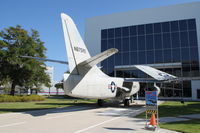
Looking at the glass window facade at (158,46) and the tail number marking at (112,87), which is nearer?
the tail number marking at (112,87)

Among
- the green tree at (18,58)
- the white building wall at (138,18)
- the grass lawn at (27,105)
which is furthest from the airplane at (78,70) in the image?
the white building wall at (138,18)

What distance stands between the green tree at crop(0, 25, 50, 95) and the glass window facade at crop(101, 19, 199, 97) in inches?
627

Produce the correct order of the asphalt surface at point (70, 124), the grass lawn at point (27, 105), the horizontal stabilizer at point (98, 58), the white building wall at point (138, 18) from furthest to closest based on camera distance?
the white building wall at point (138, 18), the grass lawn at point (27, 105), the horizontal stabilizer at point (98, 58), the asphalt surface at point (70, 124)

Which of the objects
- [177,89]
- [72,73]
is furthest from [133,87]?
[177,89]

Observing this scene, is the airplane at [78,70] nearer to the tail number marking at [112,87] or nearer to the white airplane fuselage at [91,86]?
the white airplane fuselage at [91,86]

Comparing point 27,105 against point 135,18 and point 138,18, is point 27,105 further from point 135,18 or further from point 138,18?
point 138,18

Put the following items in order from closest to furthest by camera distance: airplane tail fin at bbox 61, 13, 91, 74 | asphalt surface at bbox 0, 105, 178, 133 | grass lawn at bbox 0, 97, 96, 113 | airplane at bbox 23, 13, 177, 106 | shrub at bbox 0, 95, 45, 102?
asphalt surface at bbox 0, 105, 178, 133
airplane at bbox 23, 13, 177, 106
airplane tail fin at bbox 61, 13, 91, 74
grass lawn at bbox 0, 97, 96, 113
shrub at bbox 0, 95, 45, 102

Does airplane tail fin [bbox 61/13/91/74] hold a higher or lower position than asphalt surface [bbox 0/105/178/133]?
higher

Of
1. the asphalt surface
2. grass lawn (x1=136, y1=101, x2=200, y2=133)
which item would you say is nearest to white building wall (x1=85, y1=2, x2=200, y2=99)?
grass lawn (x1=136, y1=101, x2=200, y2=133)

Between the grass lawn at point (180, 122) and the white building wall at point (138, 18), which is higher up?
the white building wall at point (138, 18)

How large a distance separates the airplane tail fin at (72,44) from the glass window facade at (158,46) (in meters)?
25.4

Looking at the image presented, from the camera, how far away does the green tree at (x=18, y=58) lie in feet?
95.1

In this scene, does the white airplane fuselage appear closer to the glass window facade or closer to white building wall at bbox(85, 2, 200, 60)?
the glass window facade

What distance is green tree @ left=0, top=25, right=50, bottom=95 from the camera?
2898cm
